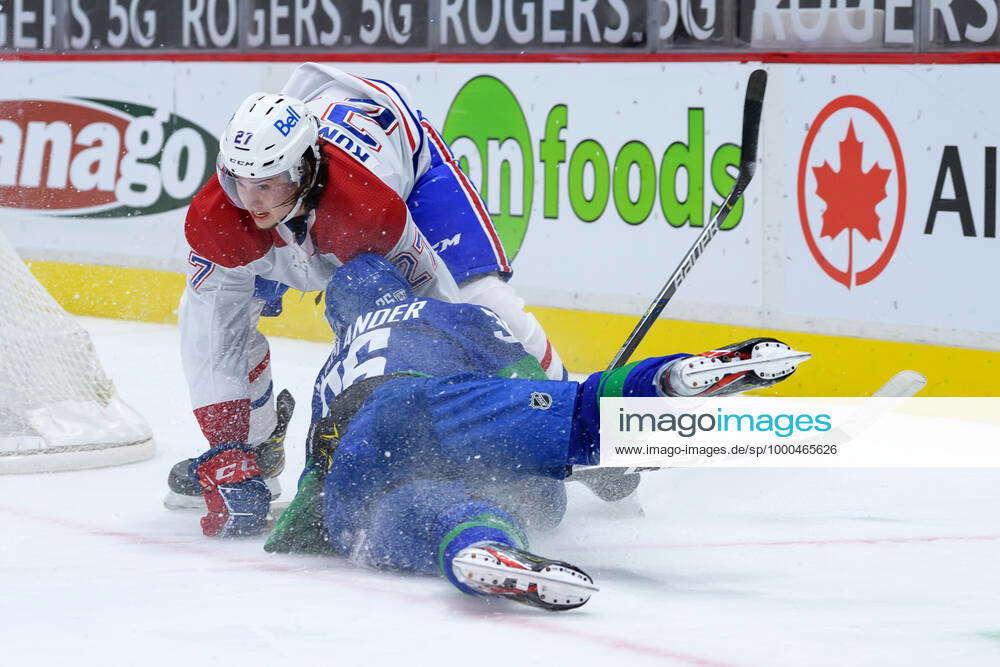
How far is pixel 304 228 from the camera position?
3225 mm

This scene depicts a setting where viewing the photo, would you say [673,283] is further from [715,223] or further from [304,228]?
[304,228]

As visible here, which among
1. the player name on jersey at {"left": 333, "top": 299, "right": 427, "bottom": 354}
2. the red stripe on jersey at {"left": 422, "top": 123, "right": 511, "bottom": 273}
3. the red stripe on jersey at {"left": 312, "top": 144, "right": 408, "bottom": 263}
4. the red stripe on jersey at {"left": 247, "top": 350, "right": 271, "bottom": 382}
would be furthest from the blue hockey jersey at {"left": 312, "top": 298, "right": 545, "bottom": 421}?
the red stripe on jersey at {"left": 422, "top": 123, "right": 511, "bottom": 273}

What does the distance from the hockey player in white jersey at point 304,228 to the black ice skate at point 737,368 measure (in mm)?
909

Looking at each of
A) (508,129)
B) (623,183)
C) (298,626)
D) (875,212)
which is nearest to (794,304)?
(875,212)

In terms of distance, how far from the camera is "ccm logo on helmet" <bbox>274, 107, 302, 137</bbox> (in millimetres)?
3092

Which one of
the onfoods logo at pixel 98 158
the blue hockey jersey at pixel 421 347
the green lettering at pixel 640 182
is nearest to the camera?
the blue hockey jersey at pixel 421 347

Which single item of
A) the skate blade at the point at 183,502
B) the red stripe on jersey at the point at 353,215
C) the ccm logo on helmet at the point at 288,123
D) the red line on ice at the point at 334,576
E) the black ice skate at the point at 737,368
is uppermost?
the ccm logo on helmet at the point at 288,123

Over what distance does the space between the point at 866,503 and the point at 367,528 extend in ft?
3.82

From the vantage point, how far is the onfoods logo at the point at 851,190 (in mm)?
4590

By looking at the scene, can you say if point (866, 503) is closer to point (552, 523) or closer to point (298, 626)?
point (552, 523)

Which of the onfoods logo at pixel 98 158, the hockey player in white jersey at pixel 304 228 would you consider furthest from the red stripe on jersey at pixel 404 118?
the onfoods logo at pixel 98 158

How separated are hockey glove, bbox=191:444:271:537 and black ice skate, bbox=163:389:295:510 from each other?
0.09 metres

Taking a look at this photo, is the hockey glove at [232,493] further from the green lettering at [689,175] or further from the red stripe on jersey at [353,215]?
the green lettering at [689,175]

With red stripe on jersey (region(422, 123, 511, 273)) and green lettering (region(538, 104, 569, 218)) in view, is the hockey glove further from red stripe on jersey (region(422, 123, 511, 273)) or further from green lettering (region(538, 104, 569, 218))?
green lettering (region(538, 104, 569, 218))
